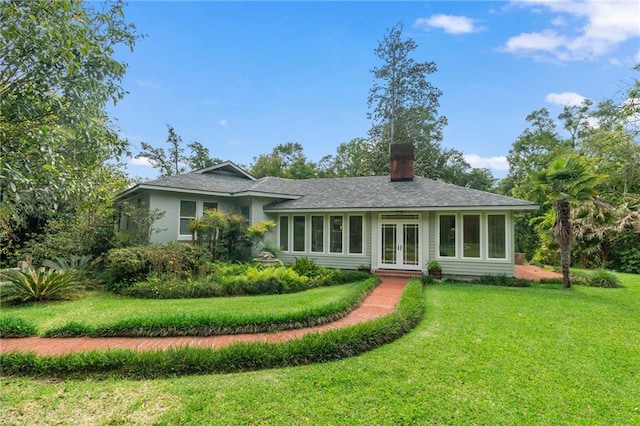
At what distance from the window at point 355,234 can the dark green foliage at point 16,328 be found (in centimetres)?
1044

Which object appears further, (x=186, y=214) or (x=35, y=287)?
(x=186, y=214)

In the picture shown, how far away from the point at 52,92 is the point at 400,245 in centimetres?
1177

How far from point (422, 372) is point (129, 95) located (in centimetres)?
608

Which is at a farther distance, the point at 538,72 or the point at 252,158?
the point at 252,158

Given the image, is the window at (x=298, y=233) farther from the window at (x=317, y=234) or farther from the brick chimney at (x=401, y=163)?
the brick chimney at (x=401, y=163)

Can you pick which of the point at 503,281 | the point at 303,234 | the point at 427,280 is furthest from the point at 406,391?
the point at 303,234

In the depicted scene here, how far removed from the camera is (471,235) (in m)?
12.1

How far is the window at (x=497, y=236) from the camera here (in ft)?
38.3

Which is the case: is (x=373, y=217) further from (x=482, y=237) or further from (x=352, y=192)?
(x=482, y=237)

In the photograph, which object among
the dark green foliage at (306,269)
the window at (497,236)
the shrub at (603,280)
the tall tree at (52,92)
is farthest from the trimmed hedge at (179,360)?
the shrub at (603,280)

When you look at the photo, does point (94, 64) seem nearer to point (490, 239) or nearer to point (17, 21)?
point (17, 21)

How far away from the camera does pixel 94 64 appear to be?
4254 mm

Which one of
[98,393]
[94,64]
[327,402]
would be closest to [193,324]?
[98,393]

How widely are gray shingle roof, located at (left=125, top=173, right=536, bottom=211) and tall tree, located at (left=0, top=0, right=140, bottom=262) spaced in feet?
27.7
